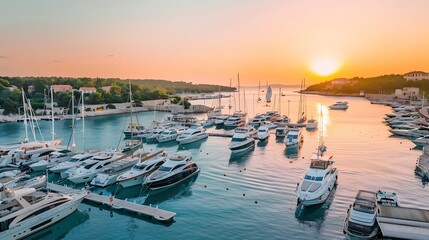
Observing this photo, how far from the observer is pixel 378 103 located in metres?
145

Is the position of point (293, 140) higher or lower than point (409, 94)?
lower

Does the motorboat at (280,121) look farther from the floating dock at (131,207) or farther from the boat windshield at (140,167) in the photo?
the floating dock at (131,207)

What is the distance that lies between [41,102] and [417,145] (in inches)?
4249

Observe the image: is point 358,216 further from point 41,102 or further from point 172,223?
point 41,102

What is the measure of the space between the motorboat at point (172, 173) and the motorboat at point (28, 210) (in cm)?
716

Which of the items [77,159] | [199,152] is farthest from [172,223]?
[199,152]

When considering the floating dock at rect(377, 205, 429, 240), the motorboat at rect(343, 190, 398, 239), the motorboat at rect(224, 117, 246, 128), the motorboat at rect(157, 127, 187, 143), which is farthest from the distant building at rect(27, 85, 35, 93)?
the floating dock at rect(377, 205, 429, 240)

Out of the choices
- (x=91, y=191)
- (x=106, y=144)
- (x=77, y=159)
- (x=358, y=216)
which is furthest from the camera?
(x=106, y=144)

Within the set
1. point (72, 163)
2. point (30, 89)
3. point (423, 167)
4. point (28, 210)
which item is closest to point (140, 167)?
point (72, 163)

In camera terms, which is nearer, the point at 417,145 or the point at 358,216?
the point at 358,216

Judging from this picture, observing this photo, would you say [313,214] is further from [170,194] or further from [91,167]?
[91,167]

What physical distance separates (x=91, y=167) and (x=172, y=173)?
8.95 meters

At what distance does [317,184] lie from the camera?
2480 centimetres

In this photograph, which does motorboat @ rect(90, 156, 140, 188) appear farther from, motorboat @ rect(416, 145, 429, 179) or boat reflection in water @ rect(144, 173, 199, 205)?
motorboat @ rect(416, 145, 429, 179)
